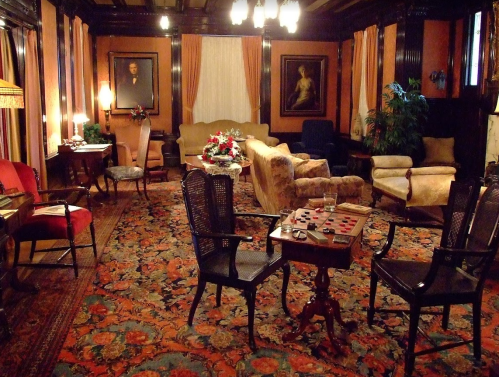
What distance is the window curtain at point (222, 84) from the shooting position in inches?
416

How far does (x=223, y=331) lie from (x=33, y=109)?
4.15m

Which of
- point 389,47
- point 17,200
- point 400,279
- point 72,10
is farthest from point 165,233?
point 389,47

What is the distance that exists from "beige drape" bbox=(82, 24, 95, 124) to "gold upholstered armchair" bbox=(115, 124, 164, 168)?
700mm

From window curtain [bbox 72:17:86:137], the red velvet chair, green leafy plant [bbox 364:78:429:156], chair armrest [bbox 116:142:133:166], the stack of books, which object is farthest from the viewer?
chair armrest [bbox 116:142:133:166]

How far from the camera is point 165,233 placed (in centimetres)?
569

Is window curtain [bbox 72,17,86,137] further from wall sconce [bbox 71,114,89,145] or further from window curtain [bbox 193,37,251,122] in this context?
window curtain [bbox 193,37,251,122]

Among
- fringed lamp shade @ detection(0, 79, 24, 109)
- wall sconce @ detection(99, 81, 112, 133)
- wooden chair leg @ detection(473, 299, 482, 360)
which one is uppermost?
wall sconce @ detection(99, 81, 112, 133)

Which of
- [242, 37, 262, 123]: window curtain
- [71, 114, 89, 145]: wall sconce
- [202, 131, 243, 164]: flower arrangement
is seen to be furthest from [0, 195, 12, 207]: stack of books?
[242, 37, 262, 123]: window curtain

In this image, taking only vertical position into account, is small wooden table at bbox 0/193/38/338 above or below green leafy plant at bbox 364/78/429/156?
below

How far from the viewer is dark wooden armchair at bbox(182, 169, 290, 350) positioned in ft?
10.0

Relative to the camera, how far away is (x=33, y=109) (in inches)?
238

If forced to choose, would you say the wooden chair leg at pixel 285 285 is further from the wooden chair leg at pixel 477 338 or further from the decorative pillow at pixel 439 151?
the decorative pillow at pixel 439 151

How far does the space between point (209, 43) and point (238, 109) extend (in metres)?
1.52

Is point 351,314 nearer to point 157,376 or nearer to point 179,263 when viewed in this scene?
point 157,376
